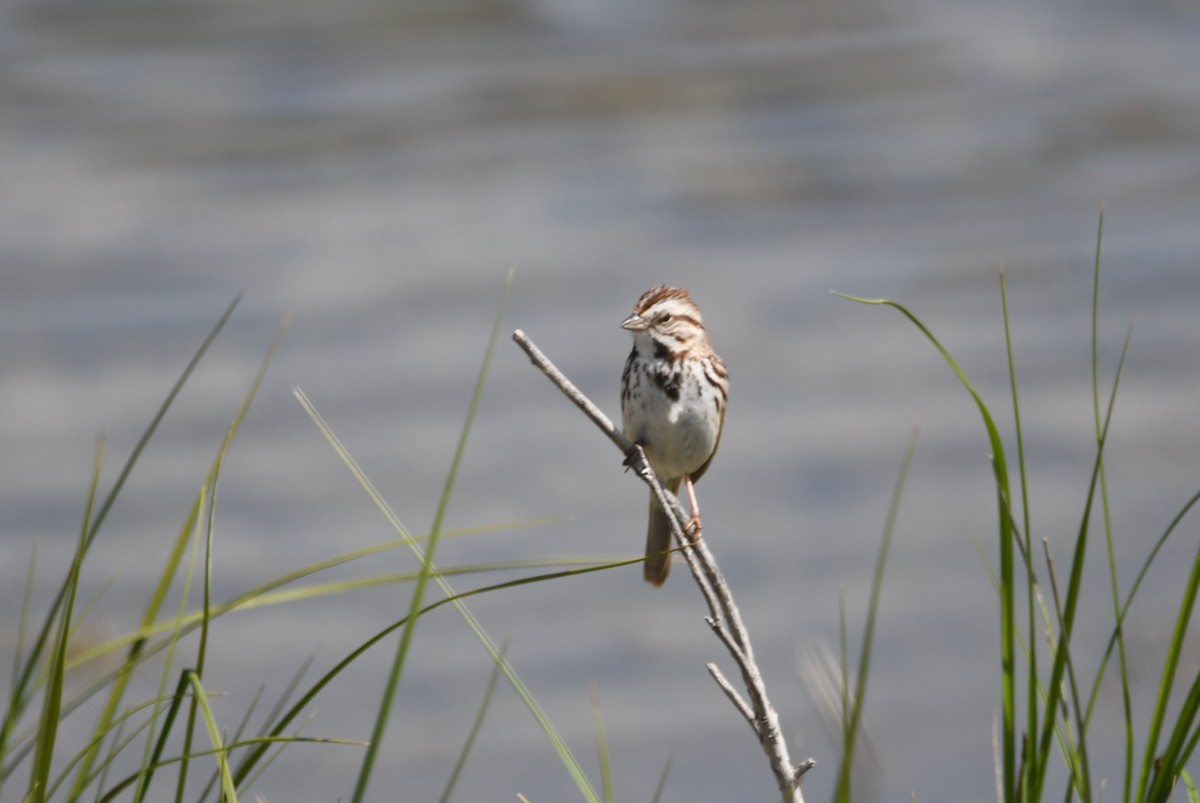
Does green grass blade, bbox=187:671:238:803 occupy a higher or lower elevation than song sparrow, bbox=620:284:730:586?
lower

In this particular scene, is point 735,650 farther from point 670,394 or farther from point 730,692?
point 670,394

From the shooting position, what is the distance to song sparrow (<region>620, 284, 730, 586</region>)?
4289 millimetres

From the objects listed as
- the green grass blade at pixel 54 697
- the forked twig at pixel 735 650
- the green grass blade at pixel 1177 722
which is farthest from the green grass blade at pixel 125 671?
the green grass blade at pixel 1177 722

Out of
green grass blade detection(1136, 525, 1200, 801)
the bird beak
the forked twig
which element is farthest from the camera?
the bird beak

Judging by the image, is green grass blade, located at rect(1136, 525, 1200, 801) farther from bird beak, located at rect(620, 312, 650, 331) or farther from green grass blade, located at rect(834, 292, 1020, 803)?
bird beak, located at rect(620, 312, 650, 331)

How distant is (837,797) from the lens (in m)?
1.69

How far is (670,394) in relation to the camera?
4.35 metres

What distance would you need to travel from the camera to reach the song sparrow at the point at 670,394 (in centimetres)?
429

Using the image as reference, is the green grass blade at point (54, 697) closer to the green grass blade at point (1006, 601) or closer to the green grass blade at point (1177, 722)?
the green grass blade at point (1006, 601)

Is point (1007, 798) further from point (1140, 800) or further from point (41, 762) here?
point (41, 762)

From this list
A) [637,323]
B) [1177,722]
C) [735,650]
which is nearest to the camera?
[1177,722]

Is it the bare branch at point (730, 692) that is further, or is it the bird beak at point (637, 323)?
the bird beak at point (637, 323)

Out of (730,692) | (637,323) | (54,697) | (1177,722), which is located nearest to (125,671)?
(54,697)

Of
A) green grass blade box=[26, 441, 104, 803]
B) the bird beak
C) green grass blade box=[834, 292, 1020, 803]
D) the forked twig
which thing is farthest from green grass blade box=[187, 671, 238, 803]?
the bird beak
